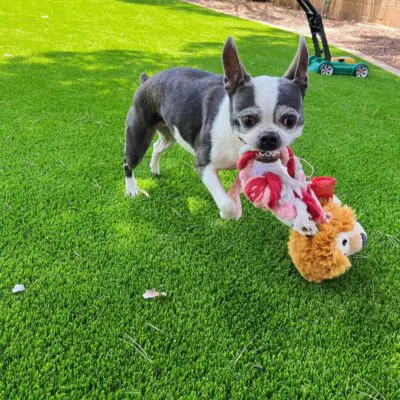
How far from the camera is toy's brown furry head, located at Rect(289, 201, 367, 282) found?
218 centimetres

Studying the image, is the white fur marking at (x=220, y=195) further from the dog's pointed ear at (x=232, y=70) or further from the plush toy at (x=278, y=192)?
the dog's pointed ear at (x=232, y=70)

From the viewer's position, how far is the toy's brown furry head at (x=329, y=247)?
2178 millimetres

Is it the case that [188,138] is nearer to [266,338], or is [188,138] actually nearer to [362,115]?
[266,338]

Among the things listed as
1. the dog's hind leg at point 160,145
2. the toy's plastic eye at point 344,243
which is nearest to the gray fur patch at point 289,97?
the toy's plastic eye at point 344,243

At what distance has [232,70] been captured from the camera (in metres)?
2.17

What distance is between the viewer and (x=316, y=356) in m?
1.87

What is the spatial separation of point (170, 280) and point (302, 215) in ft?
2.79

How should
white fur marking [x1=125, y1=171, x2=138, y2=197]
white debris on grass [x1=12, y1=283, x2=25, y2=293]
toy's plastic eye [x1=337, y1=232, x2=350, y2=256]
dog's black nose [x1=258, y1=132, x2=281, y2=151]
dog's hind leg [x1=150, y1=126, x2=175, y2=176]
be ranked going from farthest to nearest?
dog's hind leg [x1=150, y1=126, x2=175, y2=176] → white fur marking [x1=125, y1=171, x2=138, y2=197] → toy's plastic eye [x1=337, y1=232, x2=350, y2=256] → white debris on grass [x1=12, y1=283, x2=25, y2=293] → dog's black nose [x1=258, y1=132, x2=281, y2=151]

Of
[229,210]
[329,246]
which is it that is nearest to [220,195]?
[229,210]

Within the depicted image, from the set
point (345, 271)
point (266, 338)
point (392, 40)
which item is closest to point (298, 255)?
point (345, 271)

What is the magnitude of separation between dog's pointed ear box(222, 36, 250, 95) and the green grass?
3.35 feet

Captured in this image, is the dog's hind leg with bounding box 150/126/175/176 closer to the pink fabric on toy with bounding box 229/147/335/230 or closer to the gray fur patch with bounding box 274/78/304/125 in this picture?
the pink fabric on toy with bounding box 229/147/335/230

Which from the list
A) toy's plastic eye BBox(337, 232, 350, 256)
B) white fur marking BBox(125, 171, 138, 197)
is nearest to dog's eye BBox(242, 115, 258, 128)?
toy's plastic eye BBox(337, 232, 350, 256)

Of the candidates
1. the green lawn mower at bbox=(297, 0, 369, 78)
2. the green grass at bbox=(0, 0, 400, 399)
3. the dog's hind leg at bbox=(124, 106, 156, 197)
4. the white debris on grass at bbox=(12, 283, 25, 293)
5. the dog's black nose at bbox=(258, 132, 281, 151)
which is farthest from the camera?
the green lawn mower at bbox=(297, 0, 369, 78)
